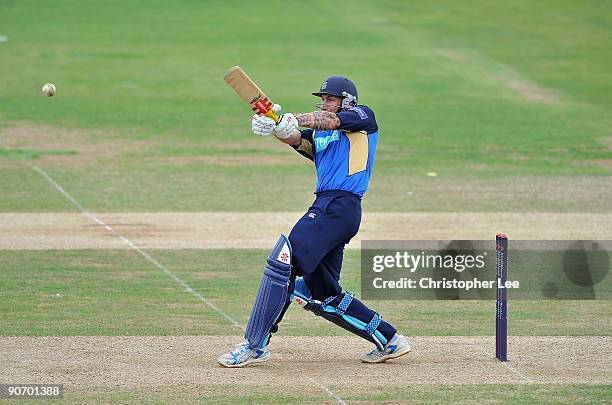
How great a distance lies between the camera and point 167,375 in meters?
8.92

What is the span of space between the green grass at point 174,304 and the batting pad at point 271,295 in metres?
1.51

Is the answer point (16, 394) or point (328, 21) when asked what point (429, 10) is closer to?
point (328, 21)

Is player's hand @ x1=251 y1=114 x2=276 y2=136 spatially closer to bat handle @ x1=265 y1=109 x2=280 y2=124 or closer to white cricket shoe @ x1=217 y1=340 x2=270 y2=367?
bat handle @ x1=265 y1=109 x2=280 y2=124

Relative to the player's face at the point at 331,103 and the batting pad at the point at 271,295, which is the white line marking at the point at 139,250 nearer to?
the batting pad at the point at 271,295

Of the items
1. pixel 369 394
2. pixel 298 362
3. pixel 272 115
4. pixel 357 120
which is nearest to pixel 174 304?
pixel 298 362

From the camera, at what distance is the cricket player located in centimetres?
916

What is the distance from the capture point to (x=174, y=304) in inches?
484

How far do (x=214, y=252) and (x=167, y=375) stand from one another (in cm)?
651

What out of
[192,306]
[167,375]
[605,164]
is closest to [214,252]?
[192,306]

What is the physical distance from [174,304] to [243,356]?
10.2ft

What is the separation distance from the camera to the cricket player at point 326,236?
30.1 ft

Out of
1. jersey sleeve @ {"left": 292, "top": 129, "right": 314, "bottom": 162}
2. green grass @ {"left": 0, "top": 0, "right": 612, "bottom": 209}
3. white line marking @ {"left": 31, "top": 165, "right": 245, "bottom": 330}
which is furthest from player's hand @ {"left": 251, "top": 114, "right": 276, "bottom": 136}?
green grass @ {"left": 0, "top": 0, "right": 612, "bottom": 209}

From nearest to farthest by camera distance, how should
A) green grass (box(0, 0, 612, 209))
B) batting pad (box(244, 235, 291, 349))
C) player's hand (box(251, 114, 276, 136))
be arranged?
player's hand (box(251, 114, 276, 136)) < batting pad (box(244, 235, 291, 349)) < green grass (box(0, 0, 612, 209))

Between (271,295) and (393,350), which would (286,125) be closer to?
(271,295)
